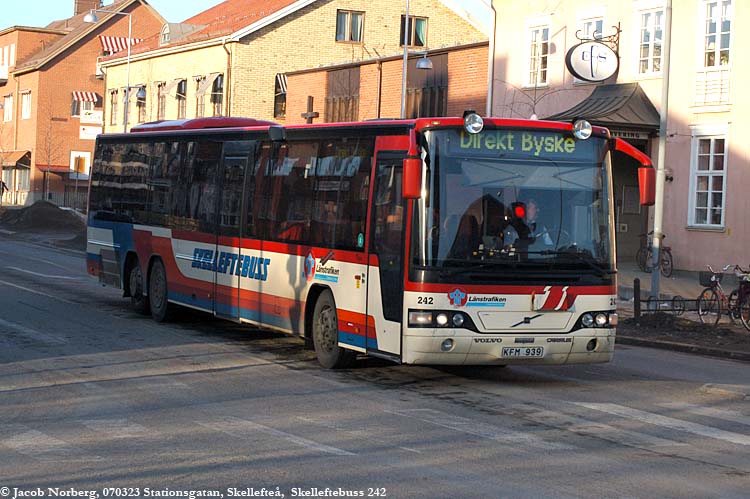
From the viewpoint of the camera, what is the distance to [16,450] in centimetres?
877

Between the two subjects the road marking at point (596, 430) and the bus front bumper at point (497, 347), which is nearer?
the road marking at point (596, 430)

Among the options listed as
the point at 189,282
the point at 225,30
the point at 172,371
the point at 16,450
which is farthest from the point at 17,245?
the point at 16,450

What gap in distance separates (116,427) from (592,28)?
83.3 feet

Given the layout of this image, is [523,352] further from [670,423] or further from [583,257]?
[670,423]

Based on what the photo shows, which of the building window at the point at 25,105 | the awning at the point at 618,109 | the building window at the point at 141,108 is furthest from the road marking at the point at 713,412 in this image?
the building window at the point at 25,105

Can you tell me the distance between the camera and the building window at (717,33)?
92.9 feet

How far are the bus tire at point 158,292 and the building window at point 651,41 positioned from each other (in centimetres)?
1650

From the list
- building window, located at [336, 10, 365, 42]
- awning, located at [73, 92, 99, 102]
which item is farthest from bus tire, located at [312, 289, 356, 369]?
awning, located at [73, 92, 99, 102]

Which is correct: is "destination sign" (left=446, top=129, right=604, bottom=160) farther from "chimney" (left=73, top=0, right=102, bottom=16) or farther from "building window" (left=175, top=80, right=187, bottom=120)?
"chimney" (left=73, top=0, right=102, bottom=16)

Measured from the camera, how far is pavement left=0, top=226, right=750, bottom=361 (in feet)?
58.0

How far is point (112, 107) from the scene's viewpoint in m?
68.0

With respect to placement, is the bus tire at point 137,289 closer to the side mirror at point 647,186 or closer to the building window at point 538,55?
the side mirror at point 647,186

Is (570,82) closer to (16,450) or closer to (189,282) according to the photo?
(189,282)

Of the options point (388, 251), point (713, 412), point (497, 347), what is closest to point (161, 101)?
point (388, 251)
